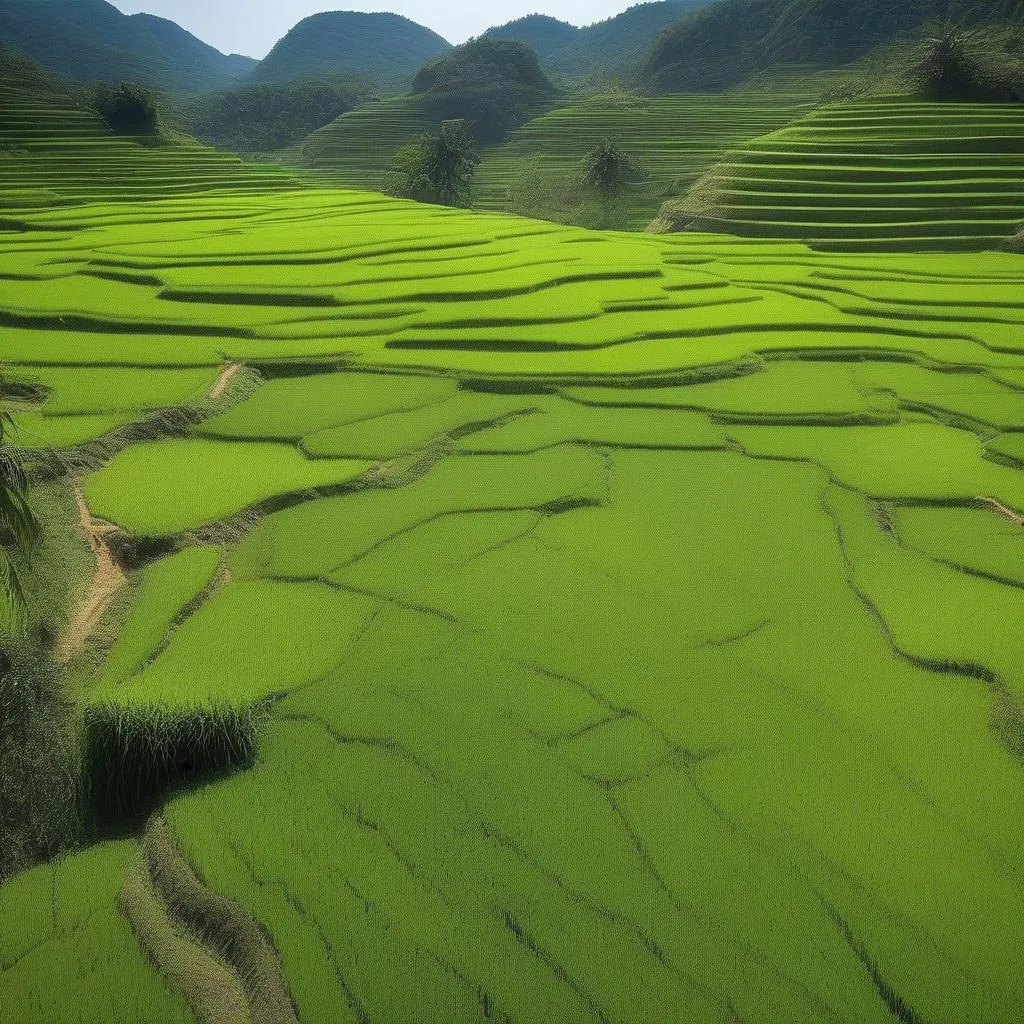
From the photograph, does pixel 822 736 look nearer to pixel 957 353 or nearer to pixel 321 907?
pixel 321 907

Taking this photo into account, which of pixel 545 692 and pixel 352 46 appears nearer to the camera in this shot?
pixel 545 692

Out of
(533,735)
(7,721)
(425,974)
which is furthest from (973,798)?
(7,721)

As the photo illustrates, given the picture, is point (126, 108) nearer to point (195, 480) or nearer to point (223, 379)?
point (223, 379)

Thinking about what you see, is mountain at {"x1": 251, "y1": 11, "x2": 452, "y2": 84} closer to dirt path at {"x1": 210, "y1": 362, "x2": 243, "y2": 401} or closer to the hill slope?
the hill slope

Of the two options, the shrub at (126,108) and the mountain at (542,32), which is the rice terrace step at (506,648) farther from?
the mountain at (542,32)

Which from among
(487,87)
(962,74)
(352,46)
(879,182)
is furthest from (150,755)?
(352,46)

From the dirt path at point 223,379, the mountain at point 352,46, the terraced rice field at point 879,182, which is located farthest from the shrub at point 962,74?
the mountain at point 352,46

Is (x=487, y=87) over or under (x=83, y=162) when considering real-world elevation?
over

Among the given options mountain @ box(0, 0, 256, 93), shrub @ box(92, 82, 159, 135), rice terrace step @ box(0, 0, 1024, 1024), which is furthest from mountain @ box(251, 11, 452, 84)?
rice terrace step @ box(0, 0, 1024, 1024)
